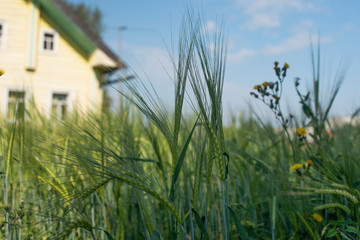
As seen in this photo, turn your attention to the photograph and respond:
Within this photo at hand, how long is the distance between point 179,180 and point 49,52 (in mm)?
10746

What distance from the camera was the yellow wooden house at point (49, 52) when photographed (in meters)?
10.3

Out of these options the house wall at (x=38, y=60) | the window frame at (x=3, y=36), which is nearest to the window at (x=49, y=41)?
the house wall at (x=38, y=60)

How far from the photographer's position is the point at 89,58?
452 inches

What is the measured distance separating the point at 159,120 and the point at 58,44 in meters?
11.3

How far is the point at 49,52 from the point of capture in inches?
428

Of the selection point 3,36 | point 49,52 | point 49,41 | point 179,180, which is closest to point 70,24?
point 49,41

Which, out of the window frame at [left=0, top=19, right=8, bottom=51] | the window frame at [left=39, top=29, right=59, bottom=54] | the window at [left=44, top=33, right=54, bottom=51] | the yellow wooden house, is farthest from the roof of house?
the window frame at [left=0, top=19, right=8, bottom=51]

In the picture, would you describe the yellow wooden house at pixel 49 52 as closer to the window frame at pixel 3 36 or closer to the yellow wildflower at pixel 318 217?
the window frame at pixel 3 36

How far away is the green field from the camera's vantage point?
853mm

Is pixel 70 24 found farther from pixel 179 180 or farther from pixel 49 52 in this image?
pixel 179 180

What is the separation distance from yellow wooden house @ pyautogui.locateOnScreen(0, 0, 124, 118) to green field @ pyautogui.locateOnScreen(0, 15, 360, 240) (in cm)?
880

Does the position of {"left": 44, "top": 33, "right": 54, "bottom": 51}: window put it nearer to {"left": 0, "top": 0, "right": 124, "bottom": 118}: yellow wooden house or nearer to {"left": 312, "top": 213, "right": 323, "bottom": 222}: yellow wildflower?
{"left": 0, "top": 0, "right": 124, "bottom": 118}: yellow wooden house

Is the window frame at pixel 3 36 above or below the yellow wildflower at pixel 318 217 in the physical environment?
above

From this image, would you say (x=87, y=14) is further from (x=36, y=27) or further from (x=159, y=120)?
(x=159, y=120)
